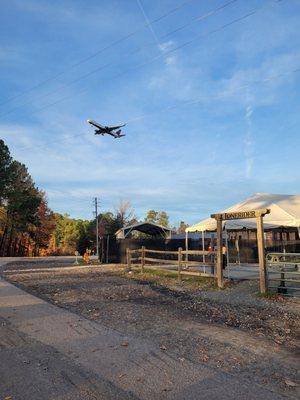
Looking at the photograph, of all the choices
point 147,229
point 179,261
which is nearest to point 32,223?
point 147,229

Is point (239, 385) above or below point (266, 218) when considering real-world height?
below

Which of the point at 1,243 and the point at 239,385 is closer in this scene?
the point at 239,385

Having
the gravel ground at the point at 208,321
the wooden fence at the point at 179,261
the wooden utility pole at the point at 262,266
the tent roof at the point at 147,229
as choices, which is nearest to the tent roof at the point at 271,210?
the wooden fence at the point at 179,261

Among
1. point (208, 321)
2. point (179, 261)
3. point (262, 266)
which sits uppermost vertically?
point (179, 261)

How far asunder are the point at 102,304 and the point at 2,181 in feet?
138

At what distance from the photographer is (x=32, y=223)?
6081cm

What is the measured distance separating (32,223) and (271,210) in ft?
158

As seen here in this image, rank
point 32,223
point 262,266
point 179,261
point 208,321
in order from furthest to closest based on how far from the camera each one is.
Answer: point 32,223 < point 179,261 < point 262,266 < point 208,321

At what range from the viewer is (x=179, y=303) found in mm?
11516

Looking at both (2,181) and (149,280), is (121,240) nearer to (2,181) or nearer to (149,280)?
(149,280)

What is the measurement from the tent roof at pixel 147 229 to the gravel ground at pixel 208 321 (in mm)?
20398

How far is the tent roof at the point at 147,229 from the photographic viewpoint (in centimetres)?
3602

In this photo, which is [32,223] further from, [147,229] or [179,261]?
[179,261]

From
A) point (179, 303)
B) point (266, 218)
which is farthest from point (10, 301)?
point (266, 218)
